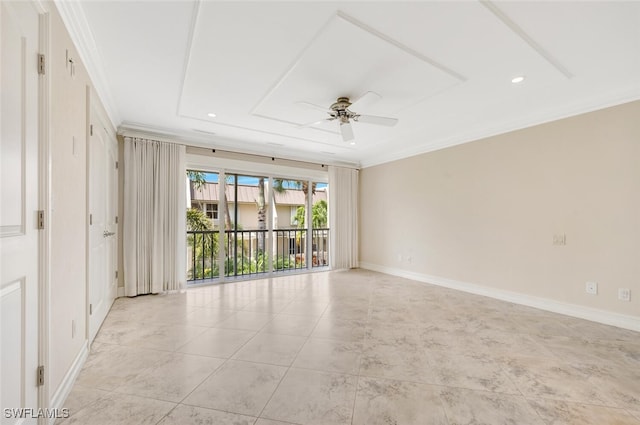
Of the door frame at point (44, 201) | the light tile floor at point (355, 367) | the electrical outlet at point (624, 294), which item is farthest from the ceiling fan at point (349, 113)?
the electrical outlet at point (624, 294)

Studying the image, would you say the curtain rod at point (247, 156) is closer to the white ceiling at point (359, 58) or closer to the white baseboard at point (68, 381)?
the white ceiling at point (359, 58)

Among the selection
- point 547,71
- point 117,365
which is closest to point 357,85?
point 547,71

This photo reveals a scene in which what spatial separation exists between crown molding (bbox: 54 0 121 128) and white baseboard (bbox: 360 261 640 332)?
16.8 ft

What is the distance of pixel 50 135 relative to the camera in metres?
1.51

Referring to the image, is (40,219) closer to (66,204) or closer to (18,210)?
(18,210)

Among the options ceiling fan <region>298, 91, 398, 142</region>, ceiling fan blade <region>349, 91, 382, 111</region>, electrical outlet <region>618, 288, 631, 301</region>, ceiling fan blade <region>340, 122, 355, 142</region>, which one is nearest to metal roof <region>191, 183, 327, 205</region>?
ceiling fan blade <region>340, 122, 355, 142</region>

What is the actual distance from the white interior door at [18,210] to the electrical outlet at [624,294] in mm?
4775

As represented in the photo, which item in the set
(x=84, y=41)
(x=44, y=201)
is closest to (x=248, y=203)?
(x=84, y=41)

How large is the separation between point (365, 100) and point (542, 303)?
3301 millimetres

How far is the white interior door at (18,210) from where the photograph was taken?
1.13m

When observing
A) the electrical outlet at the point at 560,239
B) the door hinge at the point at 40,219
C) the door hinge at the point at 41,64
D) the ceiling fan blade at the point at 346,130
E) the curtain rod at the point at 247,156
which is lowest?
the electrical outlet at the point at 560,239

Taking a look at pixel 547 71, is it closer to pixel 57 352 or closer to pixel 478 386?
pixel 478 386

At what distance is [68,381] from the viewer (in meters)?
1.78

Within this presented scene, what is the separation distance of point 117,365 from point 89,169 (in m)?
1.60
